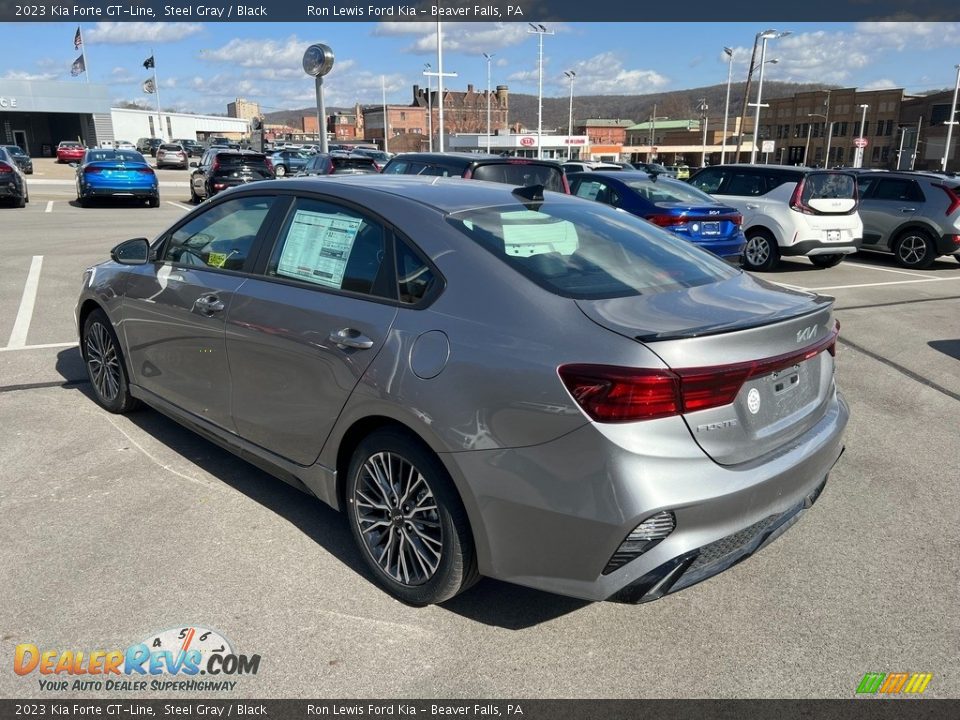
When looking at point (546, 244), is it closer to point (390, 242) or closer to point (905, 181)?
point (390, 242)

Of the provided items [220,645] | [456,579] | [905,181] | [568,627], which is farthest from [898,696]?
[905,181]

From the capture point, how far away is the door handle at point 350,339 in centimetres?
298

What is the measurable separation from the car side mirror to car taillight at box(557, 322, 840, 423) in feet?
10.5

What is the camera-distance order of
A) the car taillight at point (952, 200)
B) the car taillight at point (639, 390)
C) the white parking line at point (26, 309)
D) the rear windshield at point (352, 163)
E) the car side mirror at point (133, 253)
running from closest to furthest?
the car taillight at point (639, 390) < the car side mirror at point (133, 253) < the white parking line at point (26, 309) < the car taillight at point (952, 200) < the rear windshield at point (352, 163)

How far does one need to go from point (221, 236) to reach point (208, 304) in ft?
1.51

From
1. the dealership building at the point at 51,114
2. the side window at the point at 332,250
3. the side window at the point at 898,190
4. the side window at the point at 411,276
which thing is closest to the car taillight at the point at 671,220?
the side window at the point at 898,190

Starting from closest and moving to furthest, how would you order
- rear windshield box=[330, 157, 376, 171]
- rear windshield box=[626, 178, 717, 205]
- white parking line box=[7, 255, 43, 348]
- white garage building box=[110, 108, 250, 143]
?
white parking line box=[7, 255, 43, 348] < rear windshield box=[626, 178, 717, 205] < rear windshield box=[330, 157, 376, 171] < white garage building box=[110, 108, 250, 143]

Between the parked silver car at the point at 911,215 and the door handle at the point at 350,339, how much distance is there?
13.4 meters

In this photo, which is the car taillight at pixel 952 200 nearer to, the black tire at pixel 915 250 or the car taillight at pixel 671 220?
the black tire at pixel 915 250

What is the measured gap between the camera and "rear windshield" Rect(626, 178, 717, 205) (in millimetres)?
10414

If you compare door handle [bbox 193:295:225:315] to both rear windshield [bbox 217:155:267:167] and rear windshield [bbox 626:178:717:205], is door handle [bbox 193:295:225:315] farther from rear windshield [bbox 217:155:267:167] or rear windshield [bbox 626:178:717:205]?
rear windshield [bbox 217:155:267:167]

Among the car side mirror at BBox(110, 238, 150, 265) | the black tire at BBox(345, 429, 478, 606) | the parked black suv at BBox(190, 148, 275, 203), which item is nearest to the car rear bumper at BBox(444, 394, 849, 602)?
the black tire at BBox(345, 429, 478, 606)

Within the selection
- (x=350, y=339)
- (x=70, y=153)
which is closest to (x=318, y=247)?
(x=350, y=339)

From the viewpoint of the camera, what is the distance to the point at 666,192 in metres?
10.6
